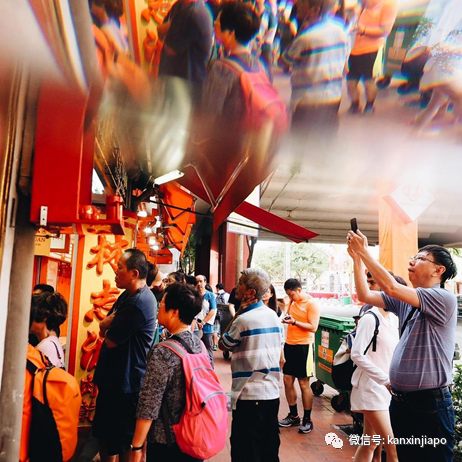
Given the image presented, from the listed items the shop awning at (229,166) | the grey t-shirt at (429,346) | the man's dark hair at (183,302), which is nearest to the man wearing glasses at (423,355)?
the grey t-shirt at (429,346)

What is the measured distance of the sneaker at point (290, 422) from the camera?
147 inches

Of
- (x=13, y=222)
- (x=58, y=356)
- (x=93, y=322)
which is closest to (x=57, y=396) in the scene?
(x=58, y=356)

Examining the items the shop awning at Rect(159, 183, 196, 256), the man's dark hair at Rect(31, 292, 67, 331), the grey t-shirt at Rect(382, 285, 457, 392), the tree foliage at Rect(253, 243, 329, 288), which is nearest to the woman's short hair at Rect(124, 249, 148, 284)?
the man's dark hair at Rect(31, 292, 67, 331)

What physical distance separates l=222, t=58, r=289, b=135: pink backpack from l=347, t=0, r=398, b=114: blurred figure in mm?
478

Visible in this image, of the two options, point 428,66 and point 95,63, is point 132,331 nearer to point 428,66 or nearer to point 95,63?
point 95,63

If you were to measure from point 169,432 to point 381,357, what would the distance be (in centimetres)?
163

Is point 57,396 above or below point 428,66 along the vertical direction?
below

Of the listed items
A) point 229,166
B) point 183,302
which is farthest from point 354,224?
point 229,166

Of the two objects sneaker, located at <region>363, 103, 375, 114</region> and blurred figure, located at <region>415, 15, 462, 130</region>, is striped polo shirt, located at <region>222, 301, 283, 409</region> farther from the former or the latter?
blurred figure, located at <region>415, 15, 462, 130</region>

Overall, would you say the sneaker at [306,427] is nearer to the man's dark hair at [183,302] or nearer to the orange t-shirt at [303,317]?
the orange t-shirt at [303,317]

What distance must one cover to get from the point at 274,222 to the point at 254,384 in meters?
2.27

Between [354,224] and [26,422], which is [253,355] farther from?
[26,422]

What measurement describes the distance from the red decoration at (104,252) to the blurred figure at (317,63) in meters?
2.12

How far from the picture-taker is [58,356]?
7.22ft
